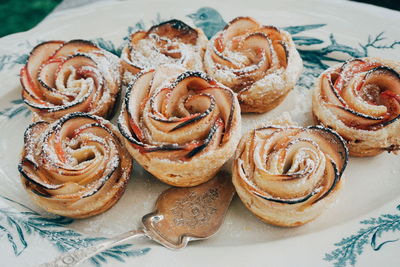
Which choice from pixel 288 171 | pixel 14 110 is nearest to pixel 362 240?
pixel 288 171

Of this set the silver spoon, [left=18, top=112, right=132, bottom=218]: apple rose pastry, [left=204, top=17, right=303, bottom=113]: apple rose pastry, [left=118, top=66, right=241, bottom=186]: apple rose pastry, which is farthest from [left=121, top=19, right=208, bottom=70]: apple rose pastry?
the silver spoon

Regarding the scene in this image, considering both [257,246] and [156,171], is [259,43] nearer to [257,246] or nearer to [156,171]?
[156,171]

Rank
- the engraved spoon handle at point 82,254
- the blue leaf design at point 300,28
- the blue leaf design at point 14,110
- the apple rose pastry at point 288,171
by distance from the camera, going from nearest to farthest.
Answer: the engraved spoon handle at point 82,254 → the apple rose pastry at point 288,171 → the blue leaf design at point 14,110 → the blue leaf design at point 300,28

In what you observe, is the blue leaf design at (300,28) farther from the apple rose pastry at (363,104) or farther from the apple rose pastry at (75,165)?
the apple rose pastry at (75,165)

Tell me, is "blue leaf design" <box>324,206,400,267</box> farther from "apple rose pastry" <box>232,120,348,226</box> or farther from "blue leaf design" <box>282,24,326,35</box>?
"blue leaf design" <box>282,24,326,35</box>

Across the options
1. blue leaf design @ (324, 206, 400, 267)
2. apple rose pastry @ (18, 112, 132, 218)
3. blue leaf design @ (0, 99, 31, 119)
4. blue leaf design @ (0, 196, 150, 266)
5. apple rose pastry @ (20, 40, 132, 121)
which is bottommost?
blue leaf design @ (0, 196, 150, 266)

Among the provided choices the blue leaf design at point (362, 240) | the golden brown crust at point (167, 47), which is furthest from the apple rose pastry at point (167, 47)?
the blue leaf design at point (362, 240)
